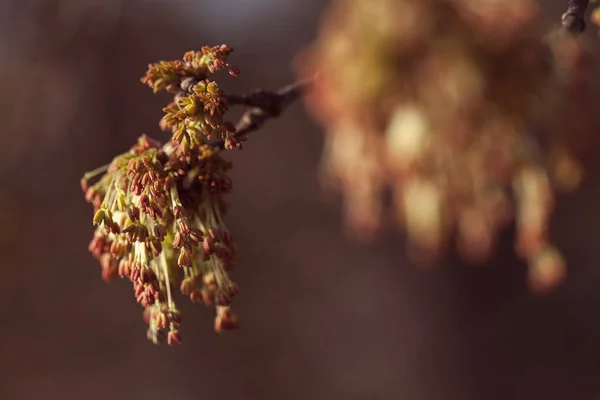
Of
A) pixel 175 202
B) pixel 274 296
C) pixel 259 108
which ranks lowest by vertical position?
pixel 175 202

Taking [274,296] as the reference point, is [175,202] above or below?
below

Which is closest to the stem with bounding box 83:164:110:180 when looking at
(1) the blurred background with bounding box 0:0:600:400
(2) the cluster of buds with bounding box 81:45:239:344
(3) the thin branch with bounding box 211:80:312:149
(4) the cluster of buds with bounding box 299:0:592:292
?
(2) the cluster of buds with bounding box 81:45:239:344

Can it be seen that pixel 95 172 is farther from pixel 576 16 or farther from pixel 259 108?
pixel 576 16

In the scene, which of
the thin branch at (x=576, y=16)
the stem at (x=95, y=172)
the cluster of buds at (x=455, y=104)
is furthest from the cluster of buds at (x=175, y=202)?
the thin branch at (x=576, y=16)

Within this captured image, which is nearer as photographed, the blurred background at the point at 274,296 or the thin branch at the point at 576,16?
the thin branch at the point at 576,16

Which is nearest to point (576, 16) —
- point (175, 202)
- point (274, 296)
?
point (175, 202)

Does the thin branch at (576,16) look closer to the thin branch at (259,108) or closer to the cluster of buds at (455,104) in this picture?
the cluster of buds at (455,104)

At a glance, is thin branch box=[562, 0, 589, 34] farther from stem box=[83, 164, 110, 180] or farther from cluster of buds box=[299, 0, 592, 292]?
stem box=[83, 164, 110, 180]
